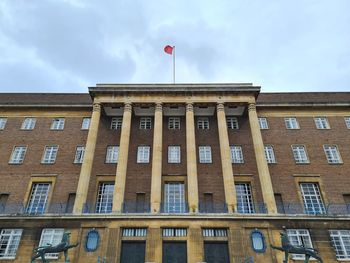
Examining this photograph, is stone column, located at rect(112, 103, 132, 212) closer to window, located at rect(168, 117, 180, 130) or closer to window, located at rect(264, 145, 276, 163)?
window, located at rect(168, 117, 180, 130)

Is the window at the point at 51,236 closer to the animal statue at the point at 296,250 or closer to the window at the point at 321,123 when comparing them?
the animal statue at the point at 296,250

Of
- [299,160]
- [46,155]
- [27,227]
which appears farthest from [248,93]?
[27,227]

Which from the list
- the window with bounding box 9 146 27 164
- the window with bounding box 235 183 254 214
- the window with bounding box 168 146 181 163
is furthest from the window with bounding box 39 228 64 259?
the window with bounding box 235 183 254 214

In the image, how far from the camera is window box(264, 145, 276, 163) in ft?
96.9

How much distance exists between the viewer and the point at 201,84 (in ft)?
105

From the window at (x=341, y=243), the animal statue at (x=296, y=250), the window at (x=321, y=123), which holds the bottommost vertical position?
the animal statue at (x=296, y=250)

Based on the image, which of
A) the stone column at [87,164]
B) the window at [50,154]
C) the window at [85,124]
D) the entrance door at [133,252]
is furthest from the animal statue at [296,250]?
the window at [50,154]

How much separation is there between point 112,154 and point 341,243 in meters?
21.6

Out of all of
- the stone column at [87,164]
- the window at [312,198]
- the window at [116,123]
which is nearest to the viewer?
the stone column at [87,164]

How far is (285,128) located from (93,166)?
20616mm

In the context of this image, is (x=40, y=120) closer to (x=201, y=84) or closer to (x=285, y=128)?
(x=201, y=84)

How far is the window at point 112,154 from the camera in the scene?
29.7 m

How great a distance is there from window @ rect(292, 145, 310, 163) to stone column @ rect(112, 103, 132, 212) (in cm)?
1694

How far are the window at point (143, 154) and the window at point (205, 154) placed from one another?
5.43 m
